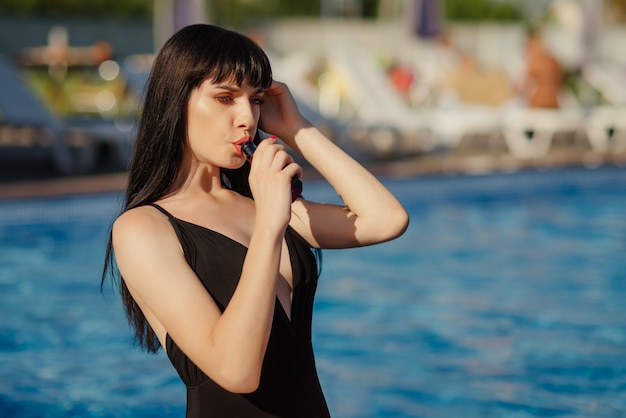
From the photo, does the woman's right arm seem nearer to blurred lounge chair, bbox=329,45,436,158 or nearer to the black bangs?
the black bangs

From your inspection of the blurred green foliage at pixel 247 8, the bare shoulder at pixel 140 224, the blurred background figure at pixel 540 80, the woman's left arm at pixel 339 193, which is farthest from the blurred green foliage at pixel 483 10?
the bare shoulder at pixel 140 224

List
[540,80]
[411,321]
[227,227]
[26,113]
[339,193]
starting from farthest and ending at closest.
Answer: [540,80], [26,113], [411,321], [339,193], [227,227]

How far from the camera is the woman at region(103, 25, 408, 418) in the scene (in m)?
1.52

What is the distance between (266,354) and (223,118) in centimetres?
42

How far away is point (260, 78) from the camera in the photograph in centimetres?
172

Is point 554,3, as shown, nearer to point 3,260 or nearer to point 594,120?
point 594,120

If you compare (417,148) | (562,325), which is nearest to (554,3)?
(417,148)

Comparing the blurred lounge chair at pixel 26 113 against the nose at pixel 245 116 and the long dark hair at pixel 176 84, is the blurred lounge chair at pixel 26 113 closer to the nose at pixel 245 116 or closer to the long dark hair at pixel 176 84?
the long dark hair at pixel 176 84

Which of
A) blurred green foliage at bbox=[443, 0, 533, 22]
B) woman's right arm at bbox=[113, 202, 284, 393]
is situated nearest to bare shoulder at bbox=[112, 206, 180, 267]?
woman's right arm at bbox=[113, 202, 284, 393]

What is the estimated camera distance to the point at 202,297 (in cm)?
158

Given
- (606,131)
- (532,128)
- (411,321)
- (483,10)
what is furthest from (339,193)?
(483,10)

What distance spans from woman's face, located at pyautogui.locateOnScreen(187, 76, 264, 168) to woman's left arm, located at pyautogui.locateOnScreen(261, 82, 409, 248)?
10.1 inches

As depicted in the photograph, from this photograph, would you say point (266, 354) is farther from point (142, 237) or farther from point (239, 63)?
point (239, 63)

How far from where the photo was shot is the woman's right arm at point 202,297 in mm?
1484
